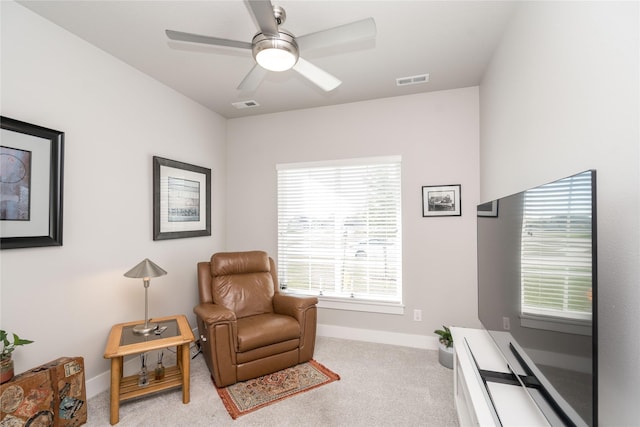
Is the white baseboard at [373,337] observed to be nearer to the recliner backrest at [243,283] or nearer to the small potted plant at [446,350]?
the small potted plant at [446,350]

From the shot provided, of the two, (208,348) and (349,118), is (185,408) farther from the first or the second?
(349,118)

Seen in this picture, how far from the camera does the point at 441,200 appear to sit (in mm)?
3234

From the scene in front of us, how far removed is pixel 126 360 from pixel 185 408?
0.84 metres

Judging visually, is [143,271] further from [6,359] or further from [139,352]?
[6,359]

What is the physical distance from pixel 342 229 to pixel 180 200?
1835 mm

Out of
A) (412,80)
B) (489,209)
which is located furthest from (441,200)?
(489,209)

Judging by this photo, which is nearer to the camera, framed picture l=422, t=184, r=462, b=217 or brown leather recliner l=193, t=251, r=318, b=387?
brown leather recliner l=193, t=251, r=318, b=387

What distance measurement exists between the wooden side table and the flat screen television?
6.63ft

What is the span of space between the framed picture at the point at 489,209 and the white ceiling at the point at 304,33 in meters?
1.31

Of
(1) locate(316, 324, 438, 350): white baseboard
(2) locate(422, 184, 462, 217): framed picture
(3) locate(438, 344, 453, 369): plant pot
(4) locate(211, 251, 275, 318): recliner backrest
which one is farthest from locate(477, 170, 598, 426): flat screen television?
(4) locate(211, 251, 275, 318): recliner backrest

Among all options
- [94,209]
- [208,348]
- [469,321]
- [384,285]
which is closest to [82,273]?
[94,209]

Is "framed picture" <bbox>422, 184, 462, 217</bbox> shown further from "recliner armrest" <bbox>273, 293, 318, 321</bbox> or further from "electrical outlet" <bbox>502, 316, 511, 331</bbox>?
"electrical outlet" <bbox>502, 316, 511, 331</bbox>

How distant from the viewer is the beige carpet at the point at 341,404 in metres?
2.06

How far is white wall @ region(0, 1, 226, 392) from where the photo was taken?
6.48ft
